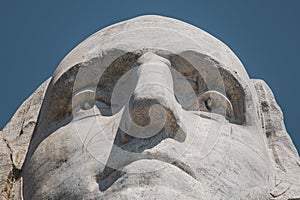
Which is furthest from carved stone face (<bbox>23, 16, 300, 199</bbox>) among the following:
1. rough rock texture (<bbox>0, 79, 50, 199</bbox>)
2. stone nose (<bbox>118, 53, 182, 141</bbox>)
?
rough rock texture (<bbox>0, 79, 50, 199</bbox>)

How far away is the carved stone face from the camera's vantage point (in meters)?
5.01

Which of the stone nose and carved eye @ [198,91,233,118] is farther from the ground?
carved eye @ [198,91,233,118]

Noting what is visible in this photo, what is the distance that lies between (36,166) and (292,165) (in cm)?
162

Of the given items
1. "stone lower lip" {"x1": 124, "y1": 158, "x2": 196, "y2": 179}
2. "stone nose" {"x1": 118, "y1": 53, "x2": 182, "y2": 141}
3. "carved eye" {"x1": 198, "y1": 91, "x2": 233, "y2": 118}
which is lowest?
"stone lower lip" {"x1": 124, "y1": 158, "x2": 196, "y2": 179}

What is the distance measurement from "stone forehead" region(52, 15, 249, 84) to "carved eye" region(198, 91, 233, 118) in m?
0.23

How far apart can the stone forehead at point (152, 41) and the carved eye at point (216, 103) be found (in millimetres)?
228

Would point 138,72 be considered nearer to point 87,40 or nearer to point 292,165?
point 87,40

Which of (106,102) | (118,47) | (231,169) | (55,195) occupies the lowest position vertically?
(55,195)

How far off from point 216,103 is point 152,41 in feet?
1.86

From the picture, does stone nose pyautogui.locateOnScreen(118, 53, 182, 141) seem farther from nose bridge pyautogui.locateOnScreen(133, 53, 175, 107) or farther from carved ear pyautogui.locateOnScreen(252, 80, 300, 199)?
carved ear pyautogui.locateOnScreen(252, 80, 300, 199)

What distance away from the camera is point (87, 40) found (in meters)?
6.27

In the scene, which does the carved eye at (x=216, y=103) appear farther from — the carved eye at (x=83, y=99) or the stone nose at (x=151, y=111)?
the carved eye at (x=83, y=99)

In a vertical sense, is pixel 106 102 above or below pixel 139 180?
above

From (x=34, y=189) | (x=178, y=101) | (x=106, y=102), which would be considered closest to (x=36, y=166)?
(x=34, y=189)
